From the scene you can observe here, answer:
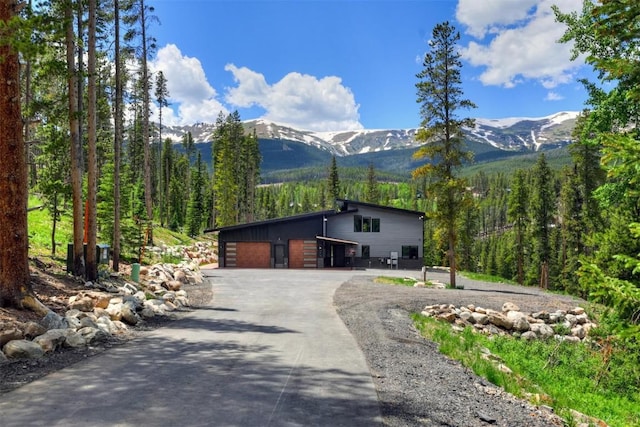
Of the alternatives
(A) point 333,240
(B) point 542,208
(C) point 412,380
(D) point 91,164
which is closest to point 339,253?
(A) point 333,240

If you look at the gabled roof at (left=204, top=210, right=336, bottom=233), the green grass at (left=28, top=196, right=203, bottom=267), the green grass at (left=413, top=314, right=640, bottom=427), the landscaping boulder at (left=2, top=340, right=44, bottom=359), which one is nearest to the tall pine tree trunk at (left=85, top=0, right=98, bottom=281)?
the green grass at (left=28, top=196, right=203, bottom=267)

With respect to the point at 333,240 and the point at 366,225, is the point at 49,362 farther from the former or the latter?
the point at 366,225

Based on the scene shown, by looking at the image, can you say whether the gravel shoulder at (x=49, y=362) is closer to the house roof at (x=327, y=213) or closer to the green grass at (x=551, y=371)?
the green grass at (x=551, y=371)

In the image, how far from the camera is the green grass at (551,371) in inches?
339

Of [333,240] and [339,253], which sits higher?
[333,240]

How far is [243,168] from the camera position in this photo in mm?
65062

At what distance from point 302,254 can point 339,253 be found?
4270mm

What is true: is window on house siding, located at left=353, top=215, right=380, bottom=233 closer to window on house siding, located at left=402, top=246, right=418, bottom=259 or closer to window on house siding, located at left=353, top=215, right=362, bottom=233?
window on house siding, located at left=353, top=215, right=362, bottom=233

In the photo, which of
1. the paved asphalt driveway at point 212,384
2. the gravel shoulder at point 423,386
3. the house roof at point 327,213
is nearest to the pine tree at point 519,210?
the house roof at point 327,213

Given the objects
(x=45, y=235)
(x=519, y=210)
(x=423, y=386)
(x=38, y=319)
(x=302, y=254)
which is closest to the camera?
(x=423, y=386)

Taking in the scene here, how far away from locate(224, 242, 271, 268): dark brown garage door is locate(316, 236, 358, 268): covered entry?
5903mm

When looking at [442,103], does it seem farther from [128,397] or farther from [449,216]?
[128,397]

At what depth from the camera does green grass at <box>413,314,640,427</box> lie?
8609 mm

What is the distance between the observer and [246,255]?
42.0 metres
